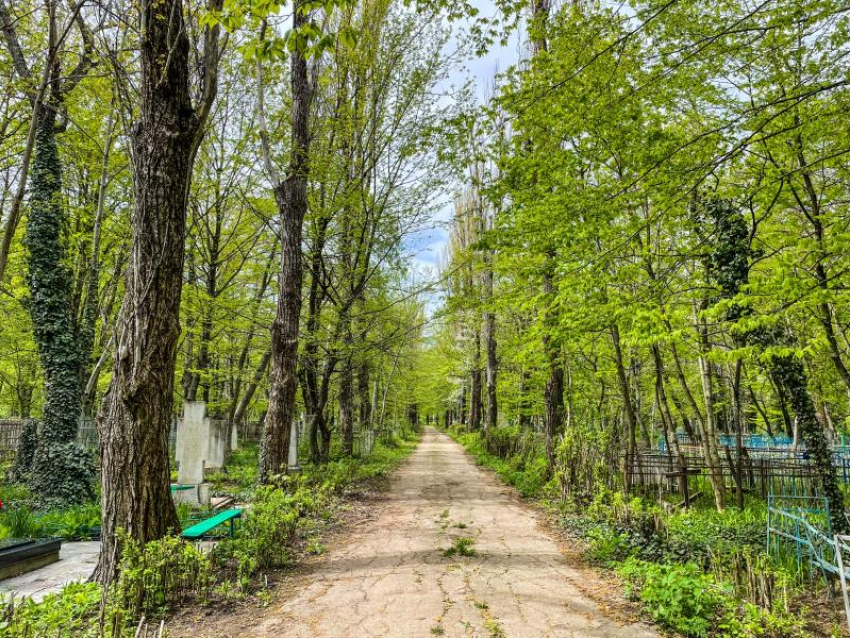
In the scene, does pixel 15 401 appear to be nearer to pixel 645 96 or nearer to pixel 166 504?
pixel 166 504

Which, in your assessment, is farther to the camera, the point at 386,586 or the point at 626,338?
the point at 626,338

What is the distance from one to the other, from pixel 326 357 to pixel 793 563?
8880 millimetres

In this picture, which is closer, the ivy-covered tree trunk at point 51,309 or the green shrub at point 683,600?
the green shrub at point 683,600

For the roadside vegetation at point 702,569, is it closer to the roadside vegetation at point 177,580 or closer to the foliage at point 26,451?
the roadside vegetation at point 177,580

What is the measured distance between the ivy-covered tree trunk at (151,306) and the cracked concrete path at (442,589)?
5.02 ft

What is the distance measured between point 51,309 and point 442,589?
29.8 ft

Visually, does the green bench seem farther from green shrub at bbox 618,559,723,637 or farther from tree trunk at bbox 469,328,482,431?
tree trunk at bbox 469,328,482,431

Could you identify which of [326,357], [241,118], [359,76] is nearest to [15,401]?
[241,118]

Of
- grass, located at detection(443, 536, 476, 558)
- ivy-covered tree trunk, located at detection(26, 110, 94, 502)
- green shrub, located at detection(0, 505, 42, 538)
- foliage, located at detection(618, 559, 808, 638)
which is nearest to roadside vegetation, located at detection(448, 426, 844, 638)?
foliage, located at detection(618, 559, 808, 638)

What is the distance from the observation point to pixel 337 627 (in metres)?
3.93

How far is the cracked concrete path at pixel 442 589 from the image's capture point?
3.93 metres

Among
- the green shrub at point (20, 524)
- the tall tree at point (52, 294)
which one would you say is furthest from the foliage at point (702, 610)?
the tall tree at point (52, 294)

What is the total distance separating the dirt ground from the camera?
3.91 metres

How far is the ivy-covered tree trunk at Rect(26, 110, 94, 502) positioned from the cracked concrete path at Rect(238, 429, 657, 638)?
6060 millimetres
